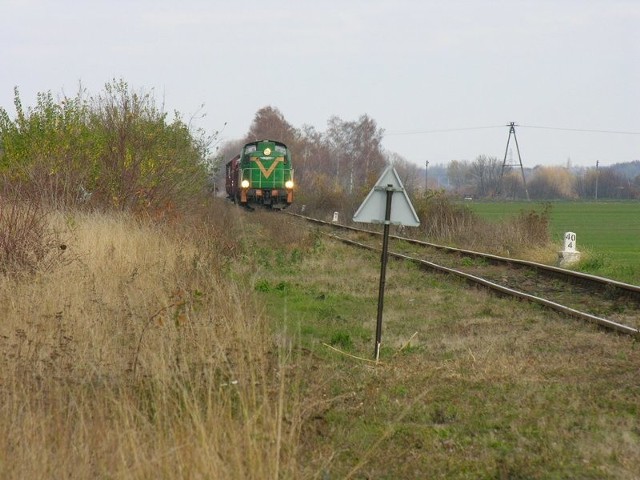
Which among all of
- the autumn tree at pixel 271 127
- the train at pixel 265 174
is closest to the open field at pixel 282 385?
the train at pixel 265 174

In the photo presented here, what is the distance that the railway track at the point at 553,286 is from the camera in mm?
14739

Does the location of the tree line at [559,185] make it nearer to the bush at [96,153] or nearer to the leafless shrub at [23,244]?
the bush at [96,153]

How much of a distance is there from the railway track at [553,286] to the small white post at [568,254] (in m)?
1.46

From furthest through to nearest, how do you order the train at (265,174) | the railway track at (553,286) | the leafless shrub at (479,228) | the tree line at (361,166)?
the tree line at (361,166)
the train at (265,174)
the leafless shrub at (479,228)
the railway track at (553,286)

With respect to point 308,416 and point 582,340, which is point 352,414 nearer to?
point 308,416

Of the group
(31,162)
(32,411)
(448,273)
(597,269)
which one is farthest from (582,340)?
(31,162)

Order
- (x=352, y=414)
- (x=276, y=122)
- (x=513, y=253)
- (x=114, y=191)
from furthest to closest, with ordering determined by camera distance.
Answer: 1. (x=276, y=122)
2. (x=513, y=253)
3. (x=114, y=191)
4. (x=352, y=414)

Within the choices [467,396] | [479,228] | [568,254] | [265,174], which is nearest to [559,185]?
[265,174]

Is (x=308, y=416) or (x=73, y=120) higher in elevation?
(x=73, y=120)

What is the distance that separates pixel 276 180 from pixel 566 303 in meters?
31.0

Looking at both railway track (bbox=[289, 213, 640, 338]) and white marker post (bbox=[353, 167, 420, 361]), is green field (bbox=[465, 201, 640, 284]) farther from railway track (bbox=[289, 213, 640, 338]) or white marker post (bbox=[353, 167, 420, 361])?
white marker post (bbox=[353, 167, 420, 361])

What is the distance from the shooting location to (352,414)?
27.3 ft

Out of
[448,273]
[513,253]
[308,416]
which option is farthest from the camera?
[513,253]

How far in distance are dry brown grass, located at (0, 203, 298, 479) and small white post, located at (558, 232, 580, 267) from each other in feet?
36.4
